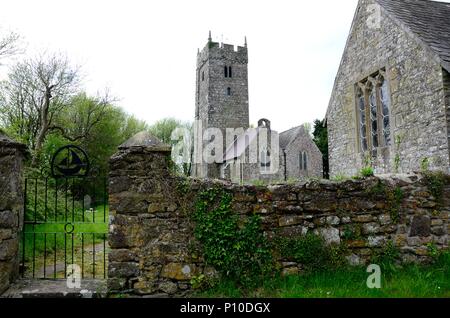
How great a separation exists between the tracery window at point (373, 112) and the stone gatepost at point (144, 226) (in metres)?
7.03

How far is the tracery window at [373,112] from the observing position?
9505 mm

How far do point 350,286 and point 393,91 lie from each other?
20.8ft

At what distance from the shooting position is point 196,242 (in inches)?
188

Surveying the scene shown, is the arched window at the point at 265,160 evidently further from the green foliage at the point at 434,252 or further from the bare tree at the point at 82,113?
the green foliage at the point at 434,252

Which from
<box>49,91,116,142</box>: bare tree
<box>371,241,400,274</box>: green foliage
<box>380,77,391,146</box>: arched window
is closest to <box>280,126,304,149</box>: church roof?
<box>49,91,116,142</box>: bare tree

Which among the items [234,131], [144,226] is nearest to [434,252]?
[144,226]

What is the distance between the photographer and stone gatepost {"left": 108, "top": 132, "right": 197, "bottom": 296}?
468 centimetres

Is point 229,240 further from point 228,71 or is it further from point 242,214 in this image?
point 228,71

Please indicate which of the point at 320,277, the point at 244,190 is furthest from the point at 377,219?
the point at 244,190

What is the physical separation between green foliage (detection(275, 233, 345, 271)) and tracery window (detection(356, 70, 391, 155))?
18.1 feet

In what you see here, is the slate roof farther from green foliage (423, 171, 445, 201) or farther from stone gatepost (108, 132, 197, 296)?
stone gatepost (108, 132, 197, 296)

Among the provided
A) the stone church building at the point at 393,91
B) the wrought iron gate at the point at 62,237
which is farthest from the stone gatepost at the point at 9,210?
the stone church building at the point at 393,91

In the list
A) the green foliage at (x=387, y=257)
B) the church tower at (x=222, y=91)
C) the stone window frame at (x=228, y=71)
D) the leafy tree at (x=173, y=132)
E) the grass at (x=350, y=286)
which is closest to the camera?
the grass at (x=350, y=286)
